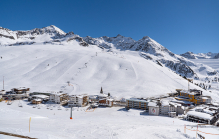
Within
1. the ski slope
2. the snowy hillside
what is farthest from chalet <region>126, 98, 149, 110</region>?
the snowy hillside

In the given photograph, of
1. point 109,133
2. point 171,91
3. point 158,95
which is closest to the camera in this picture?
point 109,133

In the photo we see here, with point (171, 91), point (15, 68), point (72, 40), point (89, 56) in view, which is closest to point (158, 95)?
point (171, 91)

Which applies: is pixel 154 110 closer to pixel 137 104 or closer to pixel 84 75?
pixel 137 104

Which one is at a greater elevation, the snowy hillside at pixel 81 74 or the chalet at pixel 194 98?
the snowy hillside at pixel 81 74

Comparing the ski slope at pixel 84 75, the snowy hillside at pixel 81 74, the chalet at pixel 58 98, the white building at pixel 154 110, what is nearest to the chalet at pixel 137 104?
the white building at pixel 154 110

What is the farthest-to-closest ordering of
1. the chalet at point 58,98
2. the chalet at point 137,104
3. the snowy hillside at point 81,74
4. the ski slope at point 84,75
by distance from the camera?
1. the snowy hillside at point 81,74
2. the ski slope at point 84,75
3. the chalet at point 58,98
4. the chalet at point 137,104

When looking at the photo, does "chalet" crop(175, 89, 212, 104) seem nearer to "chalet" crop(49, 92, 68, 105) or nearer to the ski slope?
the ski slope

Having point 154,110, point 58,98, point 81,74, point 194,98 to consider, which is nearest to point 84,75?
point 81,74

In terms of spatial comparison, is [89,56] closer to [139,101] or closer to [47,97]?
[47,97]

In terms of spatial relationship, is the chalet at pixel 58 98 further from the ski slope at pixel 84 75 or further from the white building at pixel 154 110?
the white building at pixel 154 110
